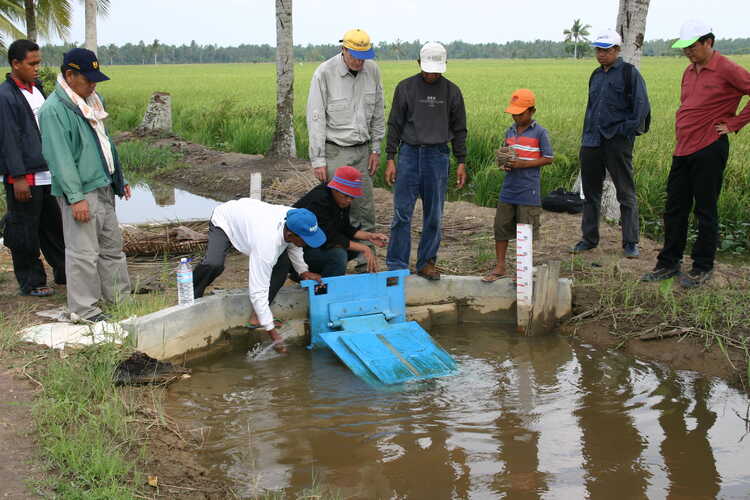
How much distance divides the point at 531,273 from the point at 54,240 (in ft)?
12.3

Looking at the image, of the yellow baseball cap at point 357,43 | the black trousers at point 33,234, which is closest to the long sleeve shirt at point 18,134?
the black trousers at point 33,234

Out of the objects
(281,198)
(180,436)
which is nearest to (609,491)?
(180,436)

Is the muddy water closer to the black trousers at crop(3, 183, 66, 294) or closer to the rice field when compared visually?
the black trousers at crop(3, 183, 66, 294)

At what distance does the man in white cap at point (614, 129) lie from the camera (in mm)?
6492

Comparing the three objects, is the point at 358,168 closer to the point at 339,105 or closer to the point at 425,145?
the point at 339,105

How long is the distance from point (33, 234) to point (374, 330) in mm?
2696

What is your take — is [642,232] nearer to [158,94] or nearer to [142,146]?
[142,146]

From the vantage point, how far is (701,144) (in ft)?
19.5

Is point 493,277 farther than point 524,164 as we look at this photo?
Yes

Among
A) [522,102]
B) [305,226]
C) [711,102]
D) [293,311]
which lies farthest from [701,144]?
[293,311]

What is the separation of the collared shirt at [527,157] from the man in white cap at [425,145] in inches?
17.8

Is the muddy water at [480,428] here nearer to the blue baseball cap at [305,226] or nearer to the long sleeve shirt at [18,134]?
the blue baseball cap at [305,226]

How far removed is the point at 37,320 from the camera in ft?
17.5

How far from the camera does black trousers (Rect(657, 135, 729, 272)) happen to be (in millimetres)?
5939
